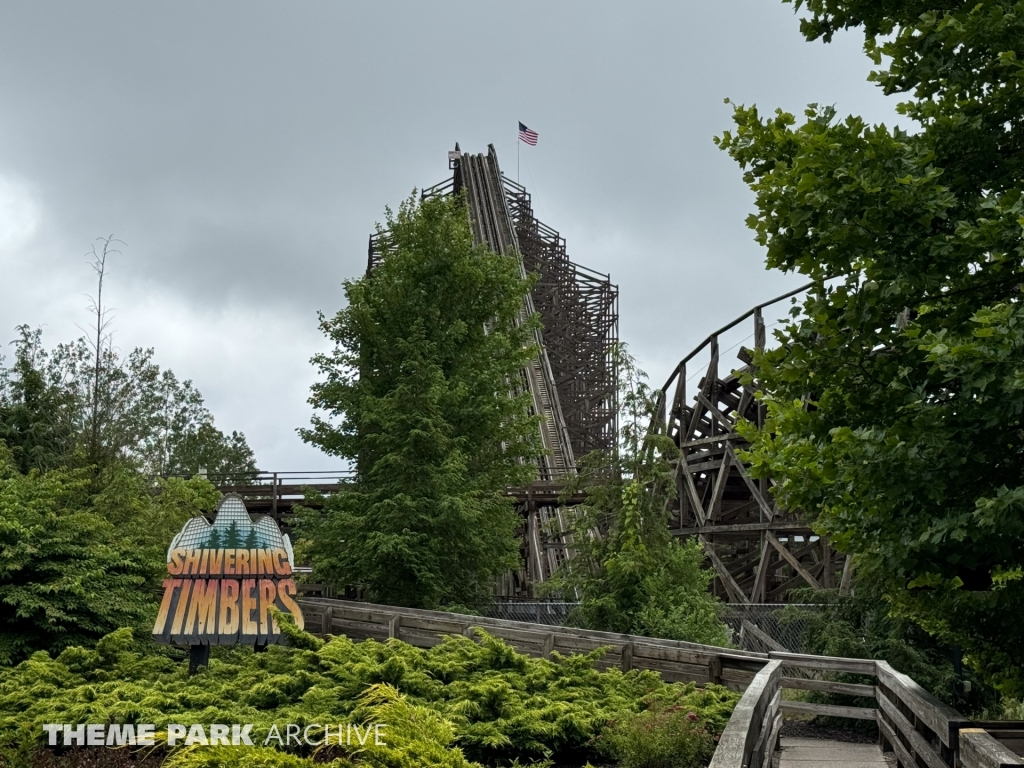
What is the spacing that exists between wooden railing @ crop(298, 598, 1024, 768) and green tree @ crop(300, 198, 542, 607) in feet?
6.41

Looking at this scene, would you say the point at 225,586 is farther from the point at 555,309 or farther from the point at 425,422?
the point at 555,309

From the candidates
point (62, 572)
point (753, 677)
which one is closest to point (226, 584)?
point (62, 572)

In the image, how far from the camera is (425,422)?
59.3ft

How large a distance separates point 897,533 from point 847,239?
166cm

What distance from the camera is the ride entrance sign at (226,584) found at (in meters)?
11.2

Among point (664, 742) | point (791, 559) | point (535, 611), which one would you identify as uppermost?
point (791, 559)

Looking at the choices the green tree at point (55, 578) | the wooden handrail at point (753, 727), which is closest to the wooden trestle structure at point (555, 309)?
the green tree at point (55, 578)

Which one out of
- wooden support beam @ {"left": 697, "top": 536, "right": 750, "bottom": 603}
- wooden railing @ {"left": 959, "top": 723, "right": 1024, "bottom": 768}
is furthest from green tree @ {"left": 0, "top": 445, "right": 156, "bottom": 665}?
wooden support beam @ {"left": 697, "top": 536, "right": 750, "bottom": 603}

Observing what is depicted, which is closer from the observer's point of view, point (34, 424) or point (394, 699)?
point (394, 699)

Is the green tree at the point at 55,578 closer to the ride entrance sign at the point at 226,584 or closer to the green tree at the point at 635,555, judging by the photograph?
the ride entrance sign at the point at 226,584

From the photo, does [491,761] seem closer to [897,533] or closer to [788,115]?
[897,533]

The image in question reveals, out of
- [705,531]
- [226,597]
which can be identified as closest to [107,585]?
[226,597]

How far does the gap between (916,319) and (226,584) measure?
27.0ft

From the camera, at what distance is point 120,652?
34.7ft
